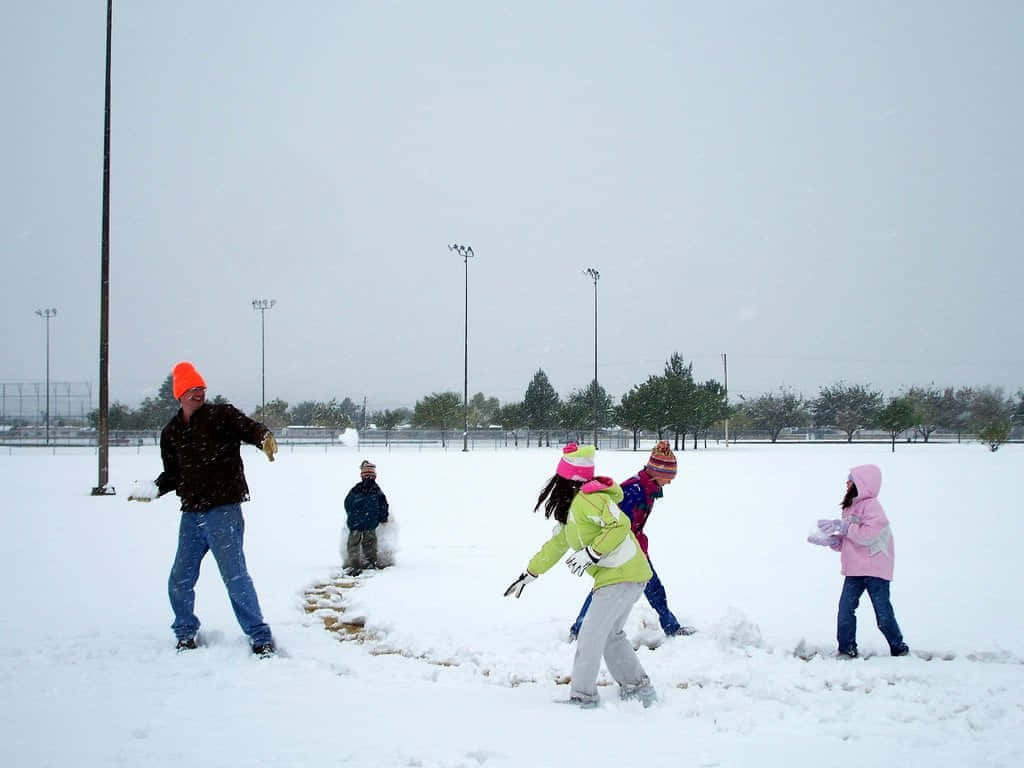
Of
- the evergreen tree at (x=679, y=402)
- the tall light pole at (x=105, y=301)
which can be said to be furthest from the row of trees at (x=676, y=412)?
the tall light pole at (x=105, y=301)

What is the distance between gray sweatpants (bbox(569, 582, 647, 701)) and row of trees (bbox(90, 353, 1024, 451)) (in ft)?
166

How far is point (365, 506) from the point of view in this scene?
925 centimetres

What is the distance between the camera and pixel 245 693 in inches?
182

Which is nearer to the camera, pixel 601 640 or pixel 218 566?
pixel 601 640

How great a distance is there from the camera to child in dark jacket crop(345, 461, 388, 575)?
30.2 ft

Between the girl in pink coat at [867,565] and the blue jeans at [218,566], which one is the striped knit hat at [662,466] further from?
the blue jeans at [218,566]

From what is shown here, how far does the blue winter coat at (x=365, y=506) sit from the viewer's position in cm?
921

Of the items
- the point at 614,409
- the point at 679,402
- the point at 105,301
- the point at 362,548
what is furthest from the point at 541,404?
the point at 362,548

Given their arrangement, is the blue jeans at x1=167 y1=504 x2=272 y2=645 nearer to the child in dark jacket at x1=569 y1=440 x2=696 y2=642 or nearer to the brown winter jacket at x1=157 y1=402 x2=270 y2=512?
the brown winter jacket at x1=157 y1=402 x2=270 y2=512

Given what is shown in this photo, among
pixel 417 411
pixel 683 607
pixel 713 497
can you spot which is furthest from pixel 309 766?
pixel 417 411

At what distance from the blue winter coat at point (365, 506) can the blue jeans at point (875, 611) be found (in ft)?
17.4

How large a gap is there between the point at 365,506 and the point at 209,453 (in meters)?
3.90

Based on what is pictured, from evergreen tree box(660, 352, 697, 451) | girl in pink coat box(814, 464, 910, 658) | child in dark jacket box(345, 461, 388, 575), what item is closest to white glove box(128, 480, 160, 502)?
child in dark jacket box(345, 461, 388, 575)

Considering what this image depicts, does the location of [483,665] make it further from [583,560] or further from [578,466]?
Answer: [578,466]
